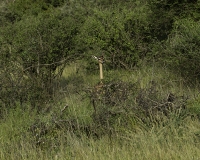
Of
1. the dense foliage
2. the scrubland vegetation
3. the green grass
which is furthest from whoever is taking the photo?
the dense foliage

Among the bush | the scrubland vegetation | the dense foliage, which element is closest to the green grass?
the scrubland vegetation

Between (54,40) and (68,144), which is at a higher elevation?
(54,40)

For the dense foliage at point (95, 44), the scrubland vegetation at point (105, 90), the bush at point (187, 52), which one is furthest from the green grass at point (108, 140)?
the bush at point (187, 52)

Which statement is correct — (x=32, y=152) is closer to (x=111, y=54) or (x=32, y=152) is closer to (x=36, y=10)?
(x=111, y=54)

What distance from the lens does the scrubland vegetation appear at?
16.5 feet

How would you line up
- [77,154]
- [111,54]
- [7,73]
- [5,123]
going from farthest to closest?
[111,54] < [7,73] < [5,123] < [77,154]

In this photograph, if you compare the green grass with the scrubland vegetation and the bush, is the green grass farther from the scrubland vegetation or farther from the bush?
the bush

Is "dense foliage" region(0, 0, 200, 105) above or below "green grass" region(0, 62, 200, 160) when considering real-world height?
above

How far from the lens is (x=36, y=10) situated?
882 inches

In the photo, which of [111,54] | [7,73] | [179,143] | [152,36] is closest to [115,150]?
[179,143]

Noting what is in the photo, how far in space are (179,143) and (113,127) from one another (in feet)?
3.35

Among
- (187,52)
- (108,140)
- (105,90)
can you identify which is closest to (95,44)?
(187,52)

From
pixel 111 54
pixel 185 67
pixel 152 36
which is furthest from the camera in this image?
pixel 152 36

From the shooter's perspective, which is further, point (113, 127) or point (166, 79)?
point (166, 79)
